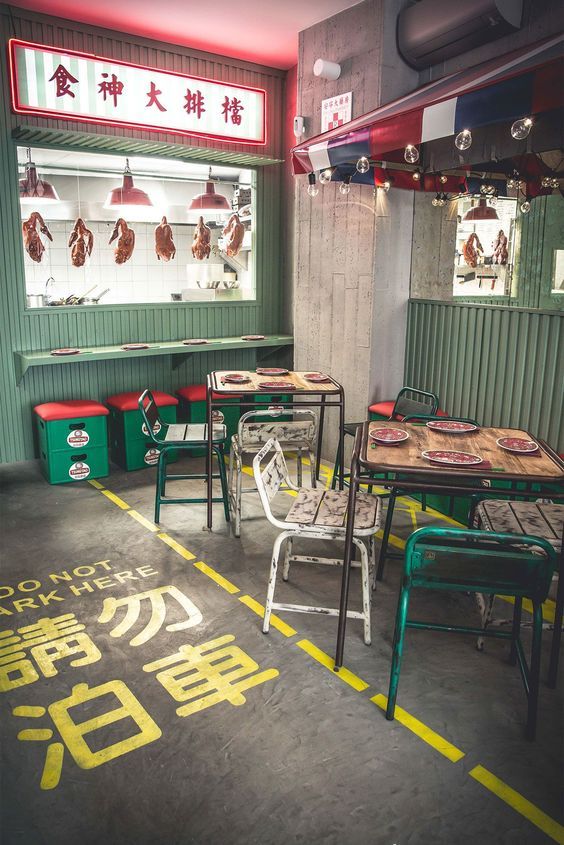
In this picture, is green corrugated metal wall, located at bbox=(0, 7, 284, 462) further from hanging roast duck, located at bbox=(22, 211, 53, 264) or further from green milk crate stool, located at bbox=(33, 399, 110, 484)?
green milk crate stool, located at bbox=(33, 399, 110, 484)

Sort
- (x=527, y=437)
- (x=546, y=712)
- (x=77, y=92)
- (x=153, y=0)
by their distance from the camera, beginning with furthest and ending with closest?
(x=77, y=92)
(x=153, y=0)
(x=527, y=437)
(x=546, y=712)

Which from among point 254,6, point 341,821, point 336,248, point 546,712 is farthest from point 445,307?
point 341,821

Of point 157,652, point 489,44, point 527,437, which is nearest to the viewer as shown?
point 157,652

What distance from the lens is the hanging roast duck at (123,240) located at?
660 cm

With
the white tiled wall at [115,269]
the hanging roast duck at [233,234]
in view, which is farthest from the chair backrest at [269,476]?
the hanging roast duck at [233,234]

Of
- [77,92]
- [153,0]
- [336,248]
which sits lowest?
[336,248]

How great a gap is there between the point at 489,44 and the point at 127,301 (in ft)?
13.5

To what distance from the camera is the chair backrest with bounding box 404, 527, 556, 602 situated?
8.45 ft

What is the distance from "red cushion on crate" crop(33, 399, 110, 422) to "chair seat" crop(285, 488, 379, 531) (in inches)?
109

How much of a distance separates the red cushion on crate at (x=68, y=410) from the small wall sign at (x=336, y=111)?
11.1 feet

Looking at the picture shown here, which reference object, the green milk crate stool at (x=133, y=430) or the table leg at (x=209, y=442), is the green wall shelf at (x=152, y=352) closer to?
the green milk crate stool at (x=133, y=430)

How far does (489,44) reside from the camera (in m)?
5.06

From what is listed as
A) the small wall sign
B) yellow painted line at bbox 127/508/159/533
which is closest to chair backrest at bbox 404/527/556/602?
yellow painted line at bbox 127/508/159/533

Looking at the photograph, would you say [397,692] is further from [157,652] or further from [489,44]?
[489,44]
